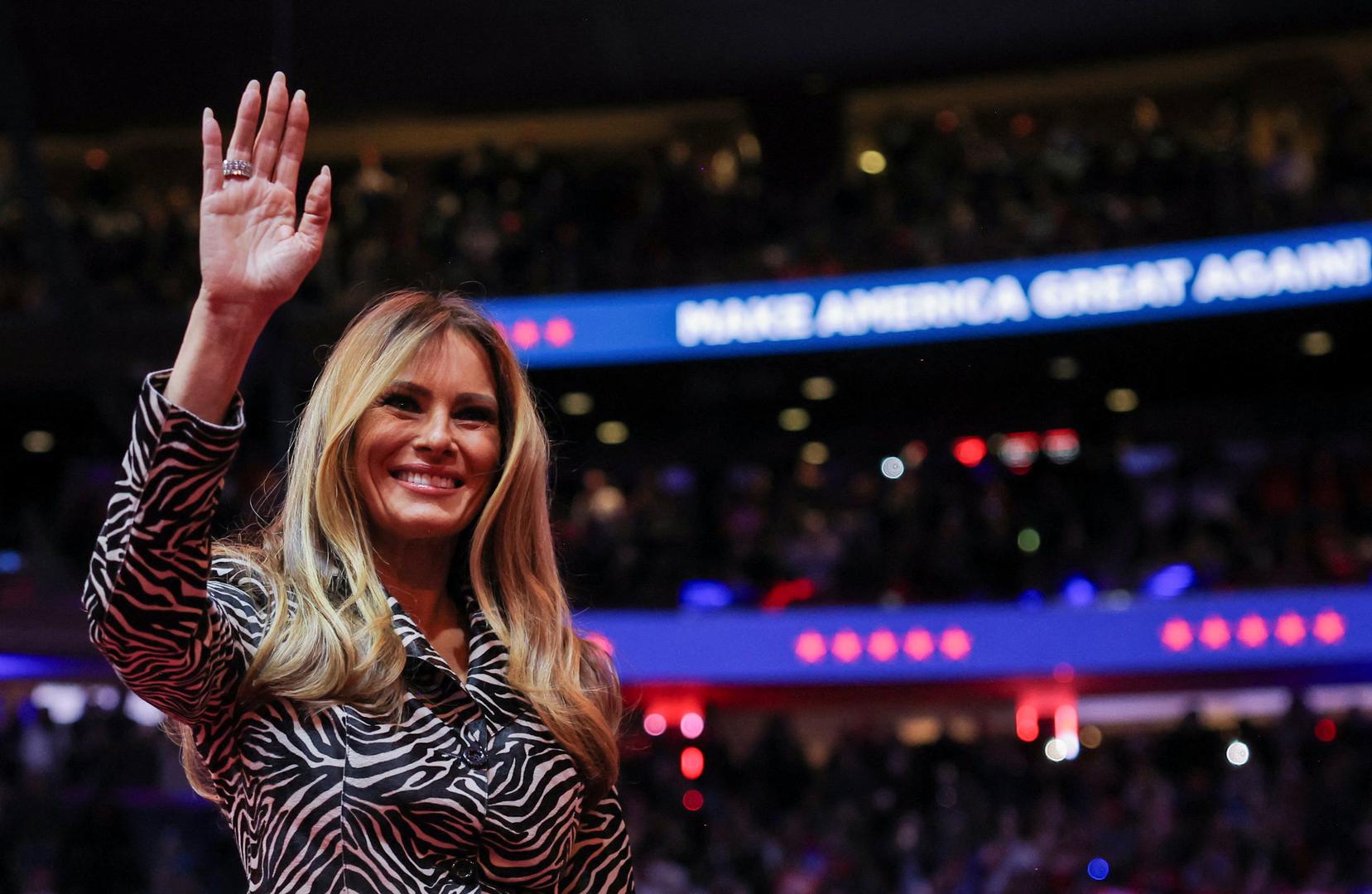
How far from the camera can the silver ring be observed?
4.33ft

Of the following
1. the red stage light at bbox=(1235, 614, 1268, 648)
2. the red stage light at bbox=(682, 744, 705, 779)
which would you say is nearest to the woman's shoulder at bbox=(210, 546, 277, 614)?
the red stage light at bbox=(682, 744, 705, 779)

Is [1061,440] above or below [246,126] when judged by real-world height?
below

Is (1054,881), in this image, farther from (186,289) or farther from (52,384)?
(52,384)

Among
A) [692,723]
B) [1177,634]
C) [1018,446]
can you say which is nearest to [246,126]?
[1177,634]

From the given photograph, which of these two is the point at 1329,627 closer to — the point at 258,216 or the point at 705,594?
the point at 705,594

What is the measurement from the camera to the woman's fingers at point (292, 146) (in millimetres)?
1363

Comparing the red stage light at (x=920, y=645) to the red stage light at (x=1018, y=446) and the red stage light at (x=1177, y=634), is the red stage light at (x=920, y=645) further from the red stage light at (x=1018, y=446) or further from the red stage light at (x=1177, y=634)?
the red stage light at (x=1018, y=446)

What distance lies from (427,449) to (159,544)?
1.07ft

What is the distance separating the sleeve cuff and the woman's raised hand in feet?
0.22

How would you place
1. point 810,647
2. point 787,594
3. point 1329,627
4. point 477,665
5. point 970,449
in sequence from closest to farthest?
point 477,665 < point 1329,627 < point 810,647 < point 787,594 < point 970,449

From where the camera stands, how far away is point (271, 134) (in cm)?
137

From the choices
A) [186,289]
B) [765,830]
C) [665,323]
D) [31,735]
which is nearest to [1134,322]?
[665,323]

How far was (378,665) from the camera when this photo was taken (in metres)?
1.40

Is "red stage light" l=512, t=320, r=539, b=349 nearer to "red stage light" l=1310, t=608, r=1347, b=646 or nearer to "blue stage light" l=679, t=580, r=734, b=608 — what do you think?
"blue stage light" l=679, t=580, r=734, b=608
